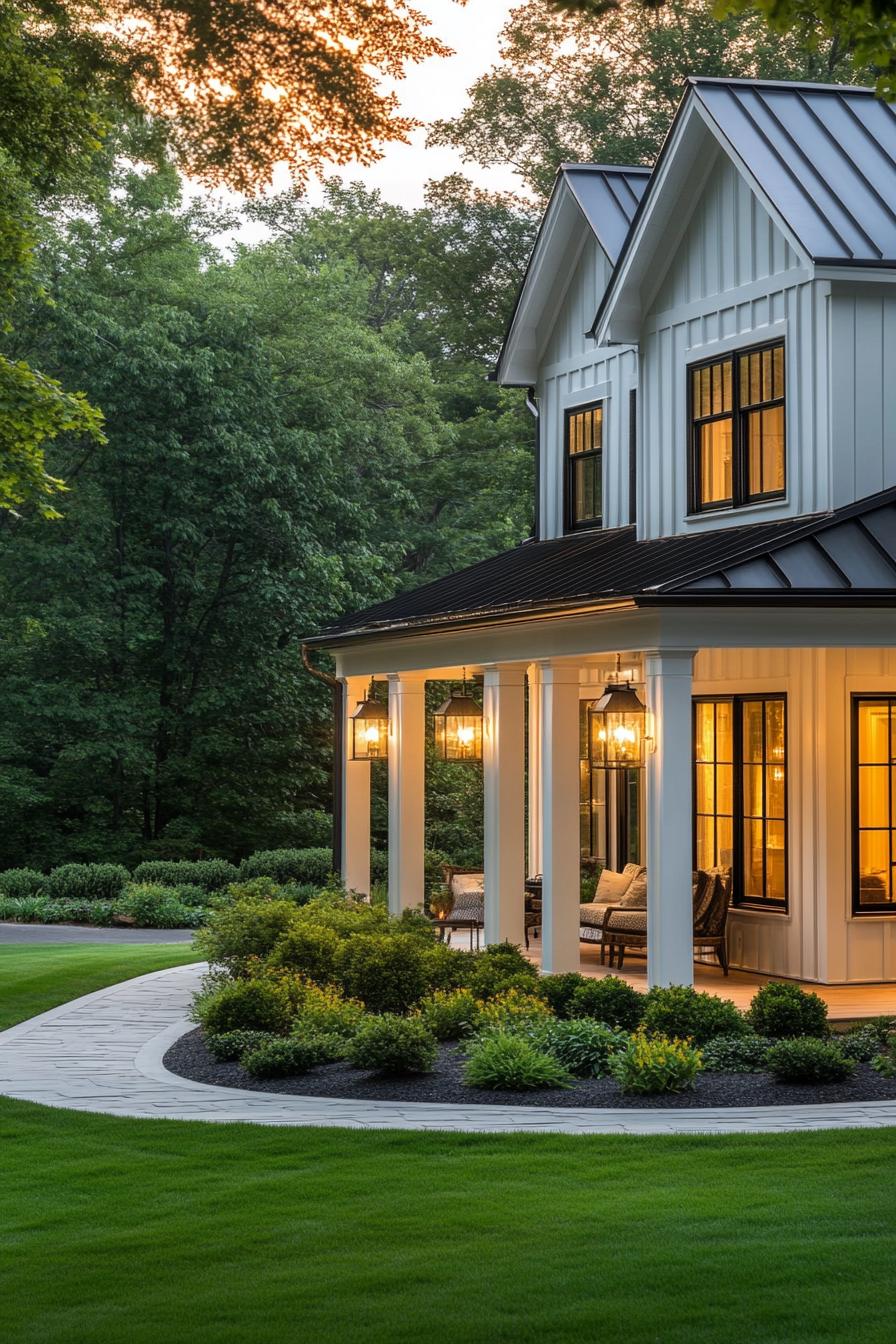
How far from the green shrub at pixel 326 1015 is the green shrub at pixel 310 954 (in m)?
1.06

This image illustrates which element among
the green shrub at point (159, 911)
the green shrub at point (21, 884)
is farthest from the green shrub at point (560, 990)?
the green shrub at point (21, 884)

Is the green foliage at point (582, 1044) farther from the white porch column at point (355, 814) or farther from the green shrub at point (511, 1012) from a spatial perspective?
the white porch column at point (355, 814)

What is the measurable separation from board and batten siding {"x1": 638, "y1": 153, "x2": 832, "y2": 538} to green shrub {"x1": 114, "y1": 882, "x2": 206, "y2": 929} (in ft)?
42.4

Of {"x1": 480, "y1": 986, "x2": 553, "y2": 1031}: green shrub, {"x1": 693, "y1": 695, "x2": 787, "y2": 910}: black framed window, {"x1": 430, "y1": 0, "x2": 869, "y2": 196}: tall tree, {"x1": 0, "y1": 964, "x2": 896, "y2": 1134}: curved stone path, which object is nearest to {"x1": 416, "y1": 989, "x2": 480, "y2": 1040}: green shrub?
{"x1": 480, "y1": 986, "x2": 553, "y2": 1031}: green shrub

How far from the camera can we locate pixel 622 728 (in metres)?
15.0

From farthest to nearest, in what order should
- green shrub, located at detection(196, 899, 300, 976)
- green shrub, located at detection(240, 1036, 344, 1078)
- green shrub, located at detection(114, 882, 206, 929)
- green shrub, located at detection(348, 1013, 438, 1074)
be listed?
green shrub, located at detection(114, 882, 206, 929), green shrub, located at detection(196, 899, 300, 976), green shrub, located at detection(240, 1036, 344, 1078), green shrub, located at detection(348, 1013, 438, 1074)

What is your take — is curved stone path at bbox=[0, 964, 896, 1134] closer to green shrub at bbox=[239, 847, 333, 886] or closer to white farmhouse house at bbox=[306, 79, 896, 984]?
white farmhouse house at bbox=[306, 79, 896, 984]

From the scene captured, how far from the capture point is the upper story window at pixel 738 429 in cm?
1595

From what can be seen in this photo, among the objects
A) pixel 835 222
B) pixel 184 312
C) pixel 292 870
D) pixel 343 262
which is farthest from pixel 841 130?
pixel 343 262

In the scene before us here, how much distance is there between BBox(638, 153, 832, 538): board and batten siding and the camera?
15.4 m

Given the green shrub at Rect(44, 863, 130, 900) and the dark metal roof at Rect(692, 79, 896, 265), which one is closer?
the dark metal roof at Rect(692, 79, 896, 265)

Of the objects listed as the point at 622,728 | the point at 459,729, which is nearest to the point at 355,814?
the point at 459,729

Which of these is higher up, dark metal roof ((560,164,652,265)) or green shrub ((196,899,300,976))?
Answer: dark metal roof ((560,164,652,265))

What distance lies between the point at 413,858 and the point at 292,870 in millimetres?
11923
